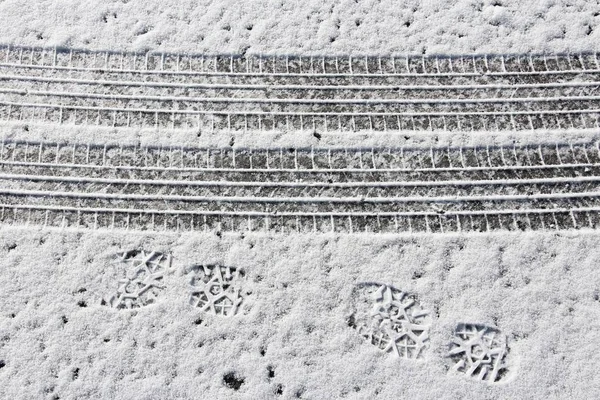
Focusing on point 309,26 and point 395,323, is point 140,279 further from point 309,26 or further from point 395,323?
point 309,26

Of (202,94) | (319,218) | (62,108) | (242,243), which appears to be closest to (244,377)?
(242,243)

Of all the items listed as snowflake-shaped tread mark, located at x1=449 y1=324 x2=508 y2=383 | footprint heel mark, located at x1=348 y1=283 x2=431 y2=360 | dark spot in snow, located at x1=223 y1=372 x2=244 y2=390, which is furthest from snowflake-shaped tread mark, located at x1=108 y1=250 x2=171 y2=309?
snowflake-shaped tread mark, located at x1=449 y1=324 x2=508 y2=383

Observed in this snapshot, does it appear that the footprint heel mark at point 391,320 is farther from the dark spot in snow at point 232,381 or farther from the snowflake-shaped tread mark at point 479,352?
the dark spot in snow at point 232,381

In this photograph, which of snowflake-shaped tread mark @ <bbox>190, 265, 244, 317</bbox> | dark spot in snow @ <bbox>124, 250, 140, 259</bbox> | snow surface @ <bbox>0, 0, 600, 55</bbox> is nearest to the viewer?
snowflake-shaped tread mark @ <bbox>190, 265, 244, 317</bbox>

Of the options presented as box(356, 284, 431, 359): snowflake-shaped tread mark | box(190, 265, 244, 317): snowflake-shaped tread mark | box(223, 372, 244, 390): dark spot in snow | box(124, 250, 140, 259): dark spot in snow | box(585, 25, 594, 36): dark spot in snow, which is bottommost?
box(223, 372, 244, 390): dark spot in snow

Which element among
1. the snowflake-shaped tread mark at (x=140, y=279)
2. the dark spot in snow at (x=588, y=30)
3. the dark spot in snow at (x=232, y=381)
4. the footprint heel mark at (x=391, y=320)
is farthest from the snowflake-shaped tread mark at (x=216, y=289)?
the dark spot in snow at (x=588, y=30)

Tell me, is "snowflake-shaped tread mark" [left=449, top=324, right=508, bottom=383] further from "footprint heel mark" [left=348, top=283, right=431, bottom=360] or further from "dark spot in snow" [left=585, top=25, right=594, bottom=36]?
"dark spot in snow" [left=585, top=25, right=594, bottom=36]

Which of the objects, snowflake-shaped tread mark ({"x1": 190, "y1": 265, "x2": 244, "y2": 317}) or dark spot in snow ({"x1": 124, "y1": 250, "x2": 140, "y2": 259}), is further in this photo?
dark spot in snow ({"x1": 124, "y1": 250, "x2": 140, "y2": 259})
